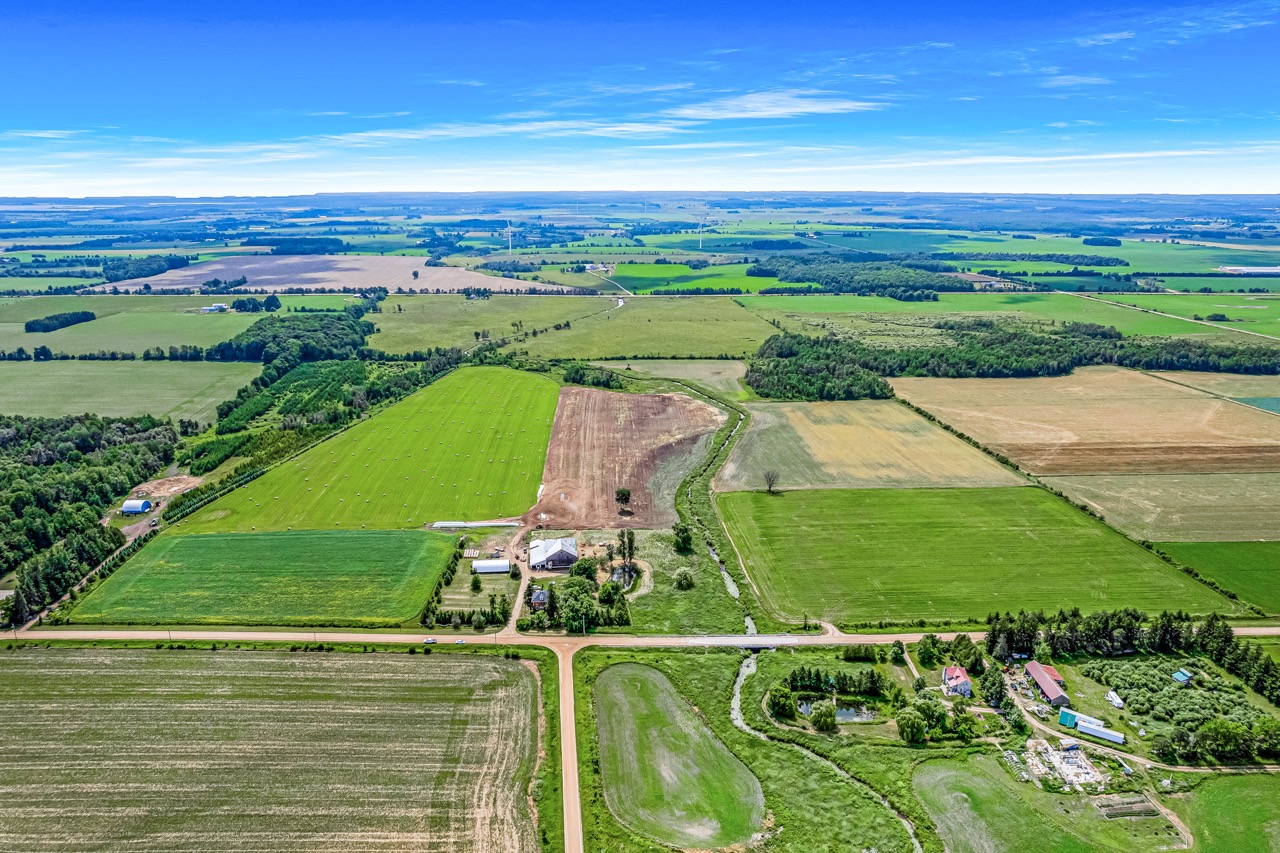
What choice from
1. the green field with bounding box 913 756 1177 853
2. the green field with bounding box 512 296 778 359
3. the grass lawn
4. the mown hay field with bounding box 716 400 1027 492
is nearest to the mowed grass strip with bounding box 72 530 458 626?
the grass lawn

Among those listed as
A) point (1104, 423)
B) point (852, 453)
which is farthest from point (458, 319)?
point (1104, 423)

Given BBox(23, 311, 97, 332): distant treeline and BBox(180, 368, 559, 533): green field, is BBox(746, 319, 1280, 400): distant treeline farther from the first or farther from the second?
BBox(23, 311, 97, 332): distant treeline

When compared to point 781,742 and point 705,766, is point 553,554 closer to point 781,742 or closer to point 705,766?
point 705,766

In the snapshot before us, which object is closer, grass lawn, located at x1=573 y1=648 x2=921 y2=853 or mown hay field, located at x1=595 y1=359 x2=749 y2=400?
grass lawn, located at x1=573 y1=648 x2=921 y2=853

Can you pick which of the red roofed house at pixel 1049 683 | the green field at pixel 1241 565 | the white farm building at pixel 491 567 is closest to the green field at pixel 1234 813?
the red roofed house at pixel 1049 683

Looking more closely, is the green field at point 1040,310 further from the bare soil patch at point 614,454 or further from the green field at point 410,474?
the green field at point 410,474

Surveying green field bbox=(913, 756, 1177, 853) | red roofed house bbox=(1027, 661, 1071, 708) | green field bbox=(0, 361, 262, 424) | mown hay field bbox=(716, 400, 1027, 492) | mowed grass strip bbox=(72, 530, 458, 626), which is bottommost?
green field bbox=(913, 756, 1177, 853)

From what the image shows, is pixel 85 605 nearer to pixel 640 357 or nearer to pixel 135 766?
pixel 135 766
